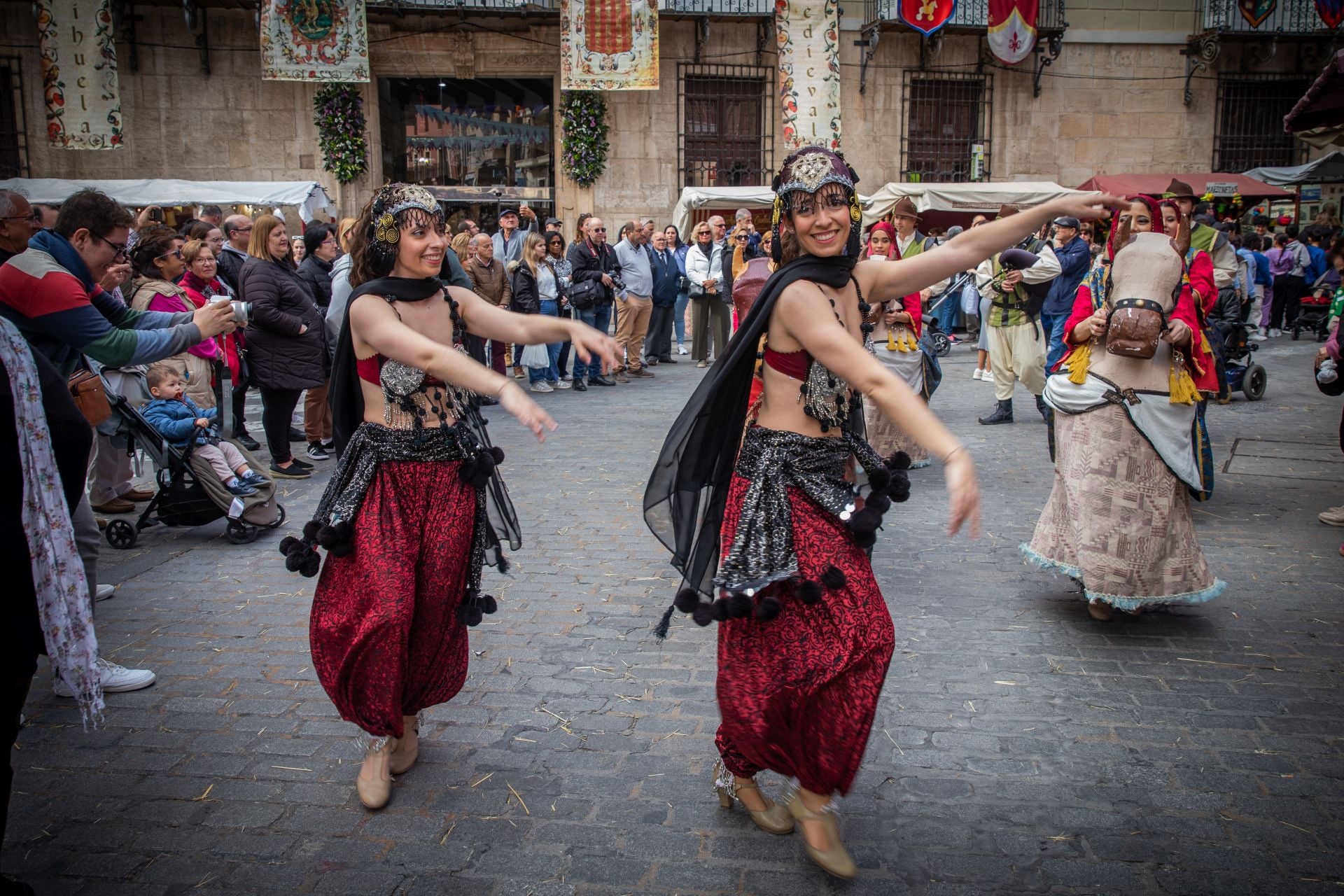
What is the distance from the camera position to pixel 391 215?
11.3 feet

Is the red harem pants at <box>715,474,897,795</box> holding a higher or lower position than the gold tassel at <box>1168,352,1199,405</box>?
lower

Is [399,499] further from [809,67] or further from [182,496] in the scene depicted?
[809,67]

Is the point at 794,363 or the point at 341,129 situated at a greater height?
the point at 341,129

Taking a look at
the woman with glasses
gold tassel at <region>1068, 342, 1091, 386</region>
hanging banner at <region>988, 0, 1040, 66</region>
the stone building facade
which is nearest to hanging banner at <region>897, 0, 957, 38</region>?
the stone building facade

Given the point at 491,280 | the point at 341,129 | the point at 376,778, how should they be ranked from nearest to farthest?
the point at 376,778 → the point at 491,280 → the point at 341,129

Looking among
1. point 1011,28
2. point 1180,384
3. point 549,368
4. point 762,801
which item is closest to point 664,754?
point 762,801

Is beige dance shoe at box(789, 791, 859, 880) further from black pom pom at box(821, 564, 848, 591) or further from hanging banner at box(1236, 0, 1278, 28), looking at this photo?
hanging banner at box(1236, 0, 1278, 28)

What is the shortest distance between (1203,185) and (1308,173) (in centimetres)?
243

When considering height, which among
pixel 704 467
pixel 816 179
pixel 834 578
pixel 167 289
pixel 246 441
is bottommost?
pixel 246 441

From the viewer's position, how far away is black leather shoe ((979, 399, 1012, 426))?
10.3 m

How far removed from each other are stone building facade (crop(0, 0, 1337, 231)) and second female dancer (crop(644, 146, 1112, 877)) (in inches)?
755

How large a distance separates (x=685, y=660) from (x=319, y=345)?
5.41 meters

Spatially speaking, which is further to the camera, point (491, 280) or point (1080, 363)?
point (491, 280)

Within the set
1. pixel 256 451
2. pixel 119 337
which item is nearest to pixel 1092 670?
pixel 119 337
